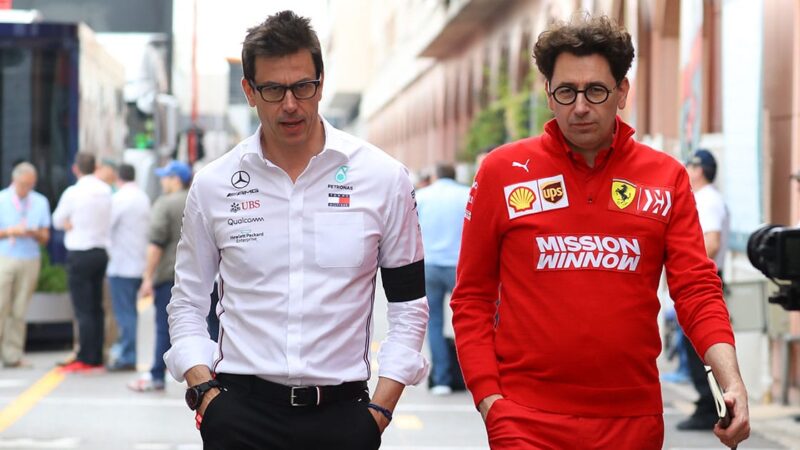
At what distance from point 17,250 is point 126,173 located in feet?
4.50

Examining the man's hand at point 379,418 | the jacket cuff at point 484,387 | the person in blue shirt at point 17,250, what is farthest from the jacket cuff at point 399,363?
the person in blue shirt at point 17,250

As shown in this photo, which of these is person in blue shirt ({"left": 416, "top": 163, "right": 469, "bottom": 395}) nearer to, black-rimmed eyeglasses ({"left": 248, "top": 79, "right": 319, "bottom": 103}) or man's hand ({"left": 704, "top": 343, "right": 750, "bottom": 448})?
black-rimmed eyeglasses ({"left": 248, "top": 79, "right": 319, "bottom": 103})

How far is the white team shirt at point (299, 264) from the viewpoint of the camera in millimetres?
4238

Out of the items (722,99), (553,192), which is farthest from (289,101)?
(722,99)

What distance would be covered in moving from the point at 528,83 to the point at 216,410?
20.7 m

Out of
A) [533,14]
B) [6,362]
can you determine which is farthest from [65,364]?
[533,14]

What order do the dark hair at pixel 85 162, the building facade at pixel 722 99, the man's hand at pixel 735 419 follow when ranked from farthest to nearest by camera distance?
the dark hair at pixel 85 162 < the building facade at pixel 722 99 < the man's hand at pixel 735 419

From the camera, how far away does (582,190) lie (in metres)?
4.23

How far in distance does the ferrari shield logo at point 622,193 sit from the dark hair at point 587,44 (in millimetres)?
296

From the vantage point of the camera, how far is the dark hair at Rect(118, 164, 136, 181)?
14461mm

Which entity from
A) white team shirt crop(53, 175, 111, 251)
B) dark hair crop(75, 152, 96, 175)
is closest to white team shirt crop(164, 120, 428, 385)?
white team shirt crop(53, 175, 111, 251)

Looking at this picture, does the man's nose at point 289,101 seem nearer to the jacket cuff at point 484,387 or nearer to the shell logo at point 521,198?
the shell logo at point 521,198

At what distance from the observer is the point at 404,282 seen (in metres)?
4.45

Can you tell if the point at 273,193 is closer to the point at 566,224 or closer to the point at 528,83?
the point at 566,224
